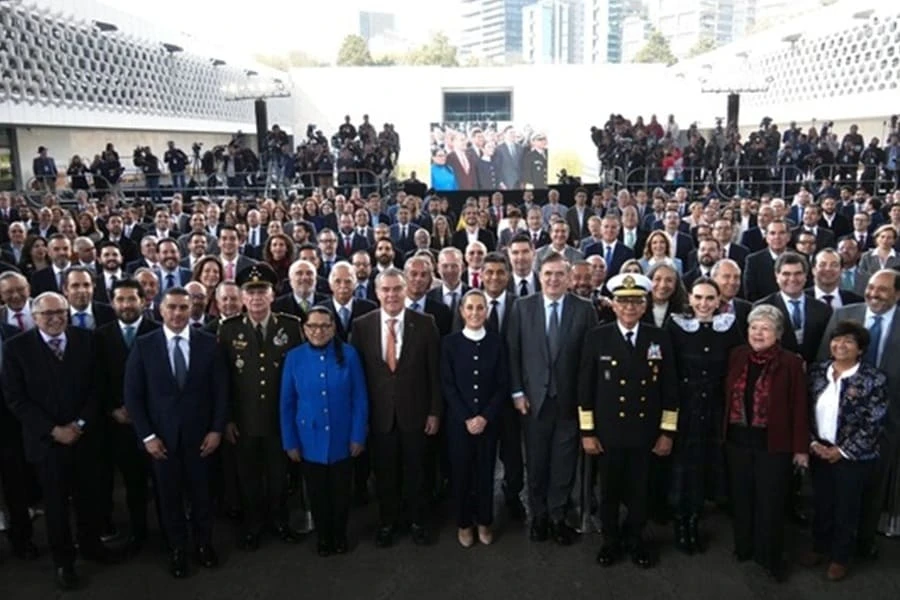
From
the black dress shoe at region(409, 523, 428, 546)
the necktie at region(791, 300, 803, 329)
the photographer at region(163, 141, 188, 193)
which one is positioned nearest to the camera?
the black dress shoe at region(409, 523, 428, 546)

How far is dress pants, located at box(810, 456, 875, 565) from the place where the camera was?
3674mm

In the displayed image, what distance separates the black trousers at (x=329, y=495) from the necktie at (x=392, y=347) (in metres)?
0.61

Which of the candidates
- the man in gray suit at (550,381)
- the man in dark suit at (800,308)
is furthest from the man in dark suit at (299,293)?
the man in dark suit at (800,308)

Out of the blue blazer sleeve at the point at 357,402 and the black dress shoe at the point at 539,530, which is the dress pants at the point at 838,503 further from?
the blue blazer sleeve at the point at 357,402

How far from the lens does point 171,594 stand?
3766 millimetres

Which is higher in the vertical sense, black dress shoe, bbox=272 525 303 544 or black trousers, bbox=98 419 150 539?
black trousers, bbox=98 419 150 539

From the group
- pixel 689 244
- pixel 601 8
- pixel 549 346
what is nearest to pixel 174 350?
pixel 549 346

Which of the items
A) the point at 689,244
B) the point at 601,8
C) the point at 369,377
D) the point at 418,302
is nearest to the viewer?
the point at 369,377

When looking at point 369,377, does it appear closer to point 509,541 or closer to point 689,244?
point 509,541

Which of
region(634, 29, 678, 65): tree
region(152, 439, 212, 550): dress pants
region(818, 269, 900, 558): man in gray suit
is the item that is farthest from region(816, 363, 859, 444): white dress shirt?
region(634, 29, 678, 65): tree

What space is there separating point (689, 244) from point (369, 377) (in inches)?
187

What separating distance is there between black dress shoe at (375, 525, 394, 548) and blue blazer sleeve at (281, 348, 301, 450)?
0.74m

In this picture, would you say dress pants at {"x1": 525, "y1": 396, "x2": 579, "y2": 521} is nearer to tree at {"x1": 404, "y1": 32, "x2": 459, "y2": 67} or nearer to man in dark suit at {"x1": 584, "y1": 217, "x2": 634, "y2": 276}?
man in dark suit at {"x1": 584, "y1": 217, "x2": 634, "y2": 276}

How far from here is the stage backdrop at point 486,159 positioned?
1688 cm
